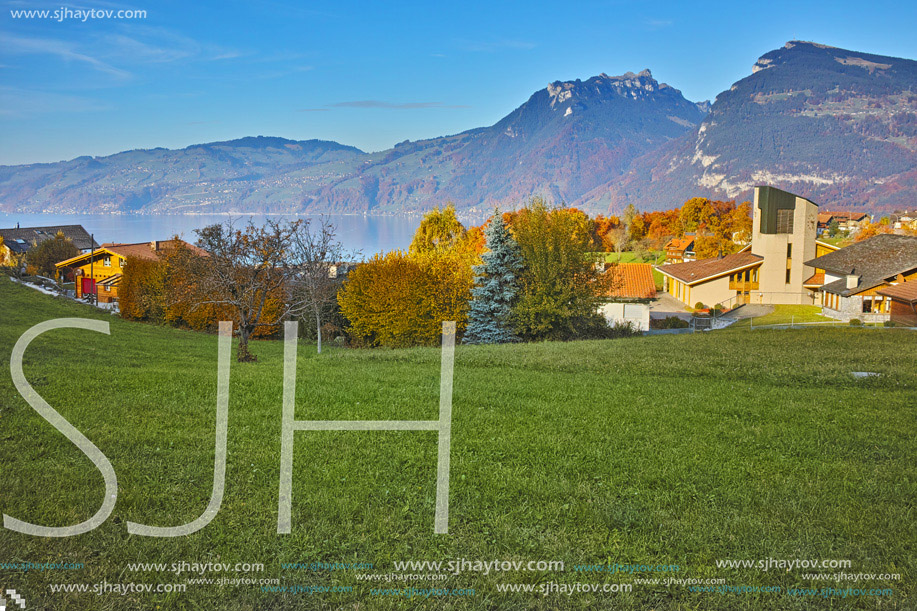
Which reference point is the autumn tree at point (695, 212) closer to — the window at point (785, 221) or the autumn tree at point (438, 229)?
the window at point (785, 221)

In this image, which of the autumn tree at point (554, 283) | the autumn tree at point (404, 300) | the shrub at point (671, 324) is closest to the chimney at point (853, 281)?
the shrub at point (671, 324)

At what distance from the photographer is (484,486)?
25.4 feet

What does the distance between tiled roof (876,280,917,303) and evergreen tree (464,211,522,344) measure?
27.2 meters

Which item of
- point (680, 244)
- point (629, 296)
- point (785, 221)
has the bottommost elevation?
point (629, 296)

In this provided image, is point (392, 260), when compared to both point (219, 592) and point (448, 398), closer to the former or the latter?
point (448, 398)

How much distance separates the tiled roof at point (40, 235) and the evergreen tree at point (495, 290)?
84.8 metres

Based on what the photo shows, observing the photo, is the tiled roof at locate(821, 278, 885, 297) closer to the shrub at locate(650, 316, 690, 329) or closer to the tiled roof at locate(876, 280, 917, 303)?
the tiled roof at locate(876, 280, 917, 303)

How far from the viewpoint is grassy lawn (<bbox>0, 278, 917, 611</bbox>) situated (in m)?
5.56

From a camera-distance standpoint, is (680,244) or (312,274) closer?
(312,274)

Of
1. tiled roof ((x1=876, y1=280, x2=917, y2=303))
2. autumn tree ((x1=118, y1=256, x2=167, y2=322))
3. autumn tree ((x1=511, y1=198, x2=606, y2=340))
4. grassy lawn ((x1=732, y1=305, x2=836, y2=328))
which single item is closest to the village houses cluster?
grassy lawn ((x1=732, y1=305, x2=836, y2=328))

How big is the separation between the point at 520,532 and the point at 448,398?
200 inches

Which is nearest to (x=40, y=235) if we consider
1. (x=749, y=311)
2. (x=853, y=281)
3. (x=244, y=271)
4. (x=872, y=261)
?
(x=244, y=271)

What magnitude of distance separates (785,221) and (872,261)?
10.4m

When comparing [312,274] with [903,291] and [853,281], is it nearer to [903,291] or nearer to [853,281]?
[903,291]
